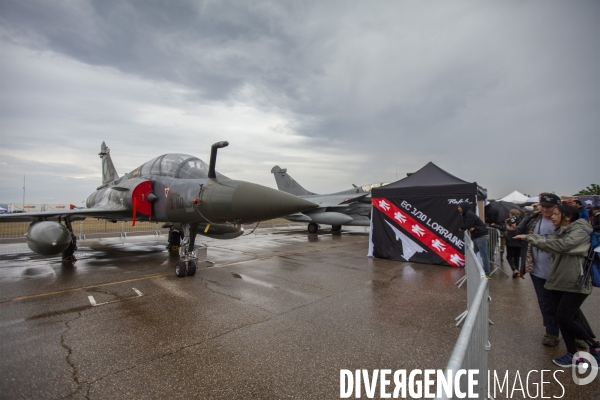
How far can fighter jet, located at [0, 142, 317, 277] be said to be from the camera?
17.3 ft

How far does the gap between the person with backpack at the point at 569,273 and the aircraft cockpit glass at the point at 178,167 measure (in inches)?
229

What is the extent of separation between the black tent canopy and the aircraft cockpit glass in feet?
16.9

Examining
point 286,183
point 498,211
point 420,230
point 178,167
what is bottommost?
point 420,230

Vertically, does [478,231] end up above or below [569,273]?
above

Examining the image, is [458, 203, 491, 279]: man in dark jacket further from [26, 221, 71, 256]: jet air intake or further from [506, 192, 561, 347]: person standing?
[26, 221, 71, 256]: jet air intake

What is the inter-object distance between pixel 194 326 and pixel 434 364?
9.13ft

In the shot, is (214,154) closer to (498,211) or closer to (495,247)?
(495,247)

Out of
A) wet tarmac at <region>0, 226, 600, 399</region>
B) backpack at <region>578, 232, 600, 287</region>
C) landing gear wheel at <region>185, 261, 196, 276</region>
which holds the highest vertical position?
backpack at <region>578, 232, 600, 287</region>

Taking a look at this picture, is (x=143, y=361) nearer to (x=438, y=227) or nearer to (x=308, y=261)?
(x=308, y=261)

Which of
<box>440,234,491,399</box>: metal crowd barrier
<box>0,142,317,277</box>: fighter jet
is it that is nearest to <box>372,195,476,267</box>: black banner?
<box>0,142,317,277</box>: fighter jet

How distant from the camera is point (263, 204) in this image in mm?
5172

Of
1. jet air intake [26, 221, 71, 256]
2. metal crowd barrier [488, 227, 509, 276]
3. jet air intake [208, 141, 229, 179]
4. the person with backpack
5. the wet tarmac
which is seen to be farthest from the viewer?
metal crowd barrier [488, 227, 509, 276]

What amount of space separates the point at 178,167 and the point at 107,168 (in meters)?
7.70

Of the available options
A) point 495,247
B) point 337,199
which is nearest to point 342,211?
point 337,199
